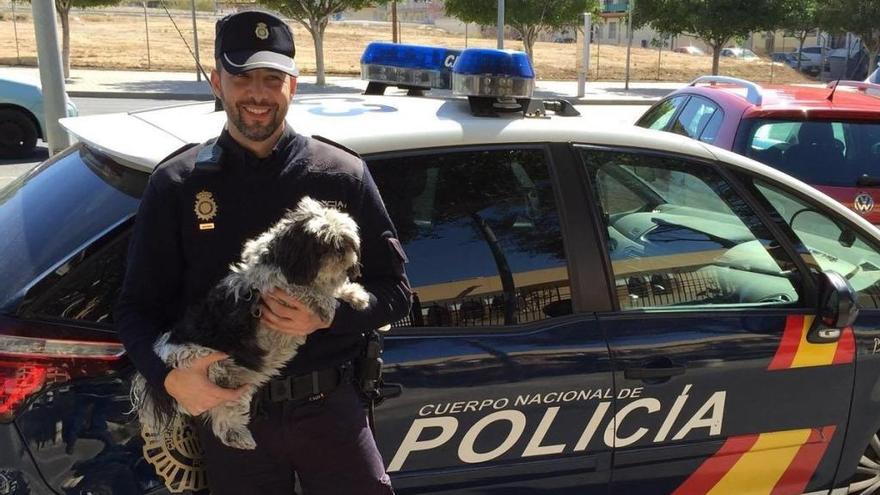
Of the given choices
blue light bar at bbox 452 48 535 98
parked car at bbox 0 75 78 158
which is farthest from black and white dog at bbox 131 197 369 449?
parked car at bbox 0 75 78 158

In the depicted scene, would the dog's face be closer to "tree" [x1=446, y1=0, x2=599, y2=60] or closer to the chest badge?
the chest badge

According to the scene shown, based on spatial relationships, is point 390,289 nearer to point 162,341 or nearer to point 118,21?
point 162,341

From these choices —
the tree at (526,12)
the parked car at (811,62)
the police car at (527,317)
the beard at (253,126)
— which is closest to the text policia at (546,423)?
the police car at (527,317)

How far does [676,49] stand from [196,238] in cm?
5942

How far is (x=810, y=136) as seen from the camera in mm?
5176

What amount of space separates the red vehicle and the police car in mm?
2361

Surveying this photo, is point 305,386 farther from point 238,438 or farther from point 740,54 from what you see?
point 740,54

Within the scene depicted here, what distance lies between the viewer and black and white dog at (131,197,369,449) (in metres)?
1.47

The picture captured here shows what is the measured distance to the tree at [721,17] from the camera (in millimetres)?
25000

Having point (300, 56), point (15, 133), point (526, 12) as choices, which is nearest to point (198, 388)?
point (15, 133)

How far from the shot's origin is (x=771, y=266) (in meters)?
2.68

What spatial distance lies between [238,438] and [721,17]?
2641 centimetres

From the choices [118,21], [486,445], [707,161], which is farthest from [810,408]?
[118,21]

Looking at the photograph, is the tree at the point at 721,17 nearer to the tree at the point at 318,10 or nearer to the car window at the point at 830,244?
the tree at the point at 318,10
